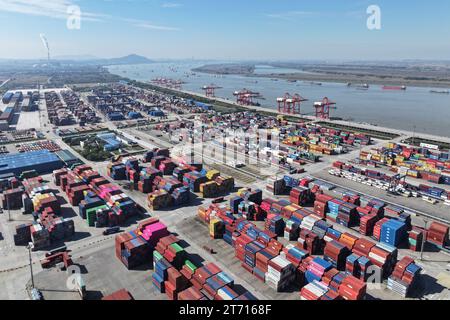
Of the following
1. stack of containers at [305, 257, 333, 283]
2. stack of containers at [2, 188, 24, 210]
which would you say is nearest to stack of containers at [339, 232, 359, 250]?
stack of containers at [305, 257, 333, 283]

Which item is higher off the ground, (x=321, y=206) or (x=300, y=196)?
(x=300, y=196)

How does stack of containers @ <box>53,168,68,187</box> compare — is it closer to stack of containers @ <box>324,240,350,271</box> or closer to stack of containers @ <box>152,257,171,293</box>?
stack of containers @ <box>152,257,171,293</box>

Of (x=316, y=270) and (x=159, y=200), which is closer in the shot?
(x=316, y=270)

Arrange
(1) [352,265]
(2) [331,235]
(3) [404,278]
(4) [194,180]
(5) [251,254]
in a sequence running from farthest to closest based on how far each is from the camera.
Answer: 1. (4) [194,180]
2. (2) [331,235]
3. (5) [251,254]
4. (1) [352,265]
5. (3) [404,278]

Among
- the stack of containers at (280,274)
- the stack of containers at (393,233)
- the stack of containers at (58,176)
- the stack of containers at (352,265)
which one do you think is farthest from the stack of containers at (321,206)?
the stack of containers at (58,176)

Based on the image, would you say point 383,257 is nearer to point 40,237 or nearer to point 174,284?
point 174,284

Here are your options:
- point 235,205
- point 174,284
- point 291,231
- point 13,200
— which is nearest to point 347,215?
point 291,231
